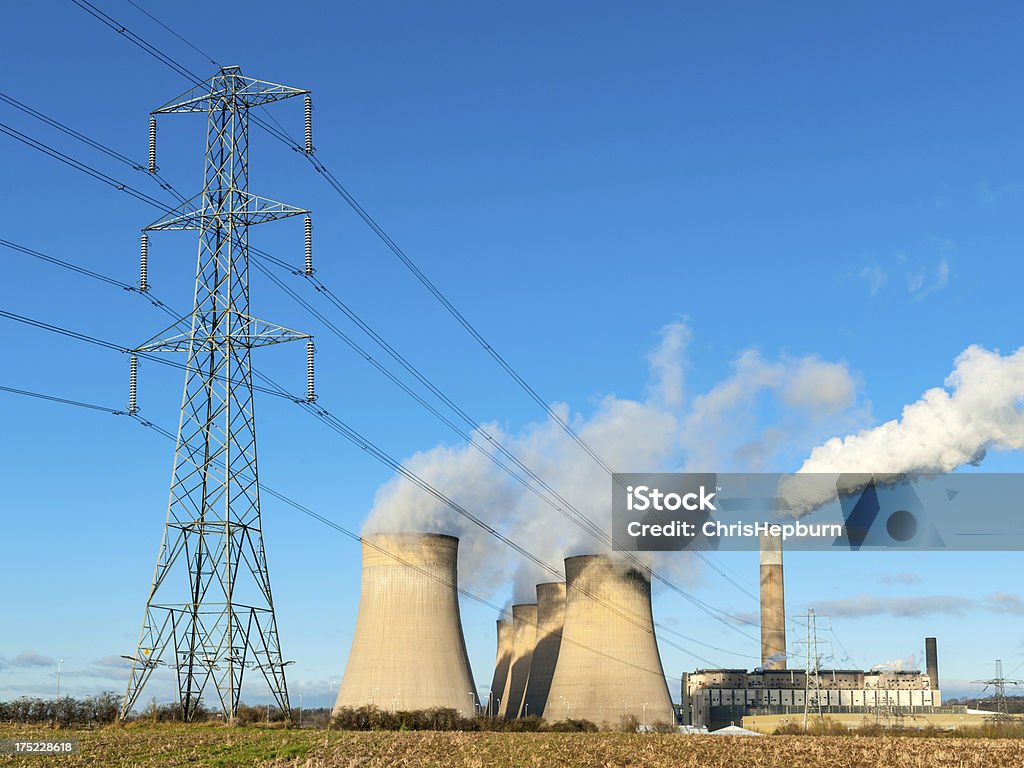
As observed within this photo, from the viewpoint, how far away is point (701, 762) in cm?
2425

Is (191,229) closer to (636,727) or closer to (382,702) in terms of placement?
(382,702)

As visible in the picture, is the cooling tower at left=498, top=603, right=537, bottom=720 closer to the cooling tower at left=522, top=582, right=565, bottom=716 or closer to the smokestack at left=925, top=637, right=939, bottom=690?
the cooling tower at left=522, top=582, right=565, bottom=716

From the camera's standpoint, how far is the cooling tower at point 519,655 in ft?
221

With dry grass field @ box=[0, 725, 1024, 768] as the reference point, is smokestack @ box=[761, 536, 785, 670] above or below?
above

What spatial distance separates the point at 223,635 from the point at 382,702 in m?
16.7

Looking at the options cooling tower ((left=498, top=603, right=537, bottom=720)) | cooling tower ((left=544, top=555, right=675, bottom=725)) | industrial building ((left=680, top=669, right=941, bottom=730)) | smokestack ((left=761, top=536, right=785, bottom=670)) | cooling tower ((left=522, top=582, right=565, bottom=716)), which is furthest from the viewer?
industrial building ((left=680, top=669, right=941, bottom=730))

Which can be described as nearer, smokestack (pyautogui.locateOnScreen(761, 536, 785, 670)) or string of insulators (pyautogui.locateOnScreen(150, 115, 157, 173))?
string of insulators (pyautogui.locateOnScreen(150, 115, 157, 173))

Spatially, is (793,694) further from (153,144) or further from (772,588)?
(153,144)

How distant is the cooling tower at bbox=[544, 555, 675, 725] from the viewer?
49219 mm

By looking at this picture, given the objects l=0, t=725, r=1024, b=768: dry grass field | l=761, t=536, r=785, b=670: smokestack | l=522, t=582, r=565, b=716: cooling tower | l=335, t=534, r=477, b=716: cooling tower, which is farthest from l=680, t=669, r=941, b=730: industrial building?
l=0, t=725, r=1024, b=768: dry grass field

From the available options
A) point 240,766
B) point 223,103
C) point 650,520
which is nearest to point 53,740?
point 240,766

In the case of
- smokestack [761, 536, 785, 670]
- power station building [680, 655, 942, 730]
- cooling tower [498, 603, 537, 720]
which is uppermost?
smokestack [761, 536, 785, 670]

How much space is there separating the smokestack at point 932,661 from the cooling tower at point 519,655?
48210 mm

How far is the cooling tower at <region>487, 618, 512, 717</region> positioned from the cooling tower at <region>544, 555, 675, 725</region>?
71.2 feet
